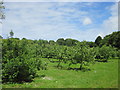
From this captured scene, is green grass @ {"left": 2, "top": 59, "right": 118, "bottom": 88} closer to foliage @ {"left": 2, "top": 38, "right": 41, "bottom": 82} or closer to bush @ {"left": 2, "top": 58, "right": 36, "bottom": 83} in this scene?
bush @ {"left": 2, "top": 58, "right": 36, "bottom": 83}

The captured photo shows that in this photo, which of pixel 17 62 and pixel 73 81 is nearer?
pixel 17 62

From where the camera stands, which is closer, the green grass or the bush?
the green grass

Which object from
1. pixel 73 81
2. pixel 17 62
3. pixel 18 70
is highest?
pixel 17 62

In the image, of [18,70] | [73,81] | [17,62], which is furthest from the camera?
[73,81]

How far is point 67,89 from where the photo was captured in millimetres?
7363

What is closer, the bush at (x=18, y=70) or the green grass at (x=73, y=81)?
the green grass at (x=73, y=81)

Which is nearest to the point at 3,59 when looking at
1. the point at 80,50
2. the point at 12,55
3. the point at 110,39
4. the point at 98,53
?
the point at 12,55

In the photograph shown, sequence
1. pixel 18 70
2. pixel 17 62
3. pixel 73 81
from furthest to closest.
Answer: pixel 73 81, pixel 18 70, pixel 17 62

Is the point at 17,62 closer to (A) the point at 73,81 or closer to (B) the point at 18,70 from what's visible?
(B) the point at 18,70

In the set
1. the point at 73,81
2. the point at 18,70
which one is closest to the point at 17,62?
the point at 18,70

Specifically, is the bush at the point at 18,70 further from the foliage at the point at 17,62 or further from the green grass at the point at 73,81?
the green grass at the point at 73,81

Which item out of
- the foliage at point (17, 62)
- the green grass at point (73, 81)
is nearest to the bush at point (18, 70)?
the foliage at point (17, 62)

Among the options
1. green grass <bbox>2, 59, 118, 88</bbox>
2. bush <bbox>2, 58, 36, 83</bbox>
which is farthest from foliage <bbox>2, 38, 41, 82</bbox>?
green grass <bbox>2, 59, 118, 88</bbox>

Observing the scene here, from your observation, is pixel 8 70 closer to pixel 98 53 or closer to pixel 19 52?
pixel 19 52
